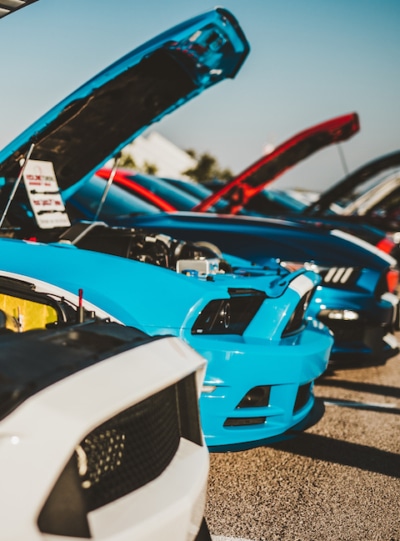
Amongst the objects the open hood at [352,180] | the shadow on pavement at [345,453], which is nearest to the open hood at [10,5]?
the shadow on pavement at [345,453]

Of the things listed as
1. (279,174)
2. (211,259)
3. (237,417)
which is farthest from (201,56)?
(279,174)

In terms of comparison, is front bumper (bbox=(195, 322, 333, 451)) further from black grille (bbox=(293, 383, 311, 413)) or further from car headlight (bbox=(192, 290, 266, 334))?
car headlight (bbox=(192, 290, 266, 334))

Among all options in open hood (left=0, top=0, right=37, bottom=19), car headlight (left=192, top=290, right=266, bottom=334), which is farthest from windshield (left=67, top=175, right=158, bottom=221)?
car headlight (left=192, top=290, right=266, bottom=334)

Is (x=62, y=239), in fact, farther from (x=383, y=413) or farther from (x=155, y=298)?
(x=383, y=413)

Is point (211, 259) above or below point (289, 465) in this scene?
above

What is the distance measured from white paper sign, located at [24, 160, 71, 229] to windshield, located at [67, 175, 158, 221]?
50.7 inches

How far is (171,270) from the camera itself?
317 centimetres

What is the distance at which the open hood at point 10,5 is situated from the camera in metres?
3.71

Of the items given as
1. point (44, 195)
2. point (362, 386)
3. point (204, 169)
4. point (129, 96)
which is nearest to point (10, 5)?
point (129, 96)

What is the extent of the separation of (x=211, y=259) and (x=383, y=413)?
165 centimetres

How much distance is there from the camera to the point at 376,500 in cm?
288

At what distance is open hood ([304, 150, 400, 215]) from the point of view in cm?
1059

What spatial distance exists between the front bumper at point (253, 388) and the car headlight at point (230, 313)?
0.16 metres

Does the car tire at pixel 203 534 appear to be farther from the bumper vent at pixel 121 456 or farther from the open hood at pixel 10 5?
the open hood at pixel 10 5
